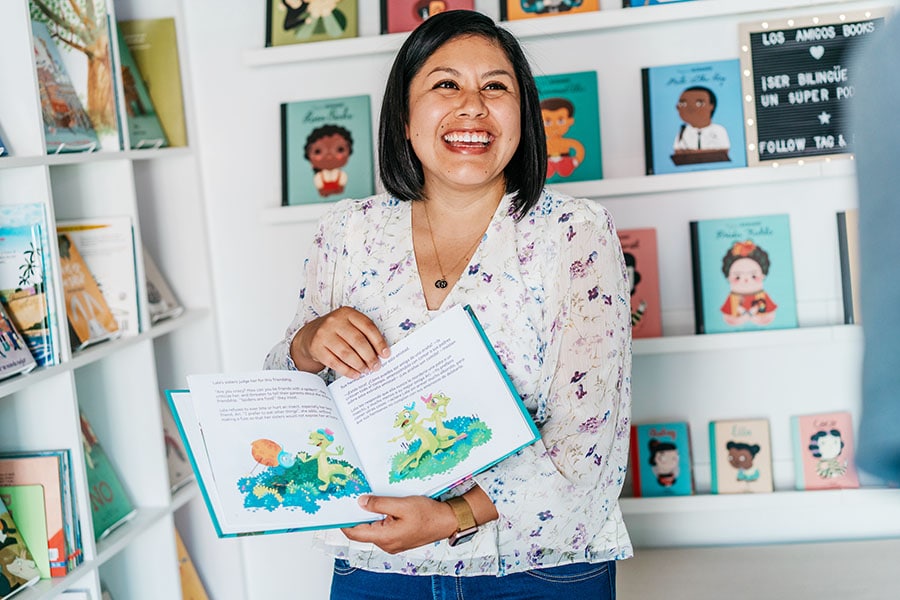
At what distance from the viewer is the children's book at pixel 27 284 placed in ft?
5.47

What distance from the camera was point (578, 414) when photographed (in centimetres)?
150

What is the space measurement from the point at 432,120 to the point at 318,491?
2.14 feet

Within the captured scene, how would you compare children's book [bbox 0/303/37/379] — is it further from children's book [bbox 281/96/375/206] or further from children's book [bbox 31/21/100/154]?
children's book [bbox 281/96/375/206]

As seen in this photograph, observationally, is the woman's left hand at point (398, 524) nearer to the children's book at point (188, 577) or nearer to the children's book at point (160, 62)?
the children's book at point (188, 577)

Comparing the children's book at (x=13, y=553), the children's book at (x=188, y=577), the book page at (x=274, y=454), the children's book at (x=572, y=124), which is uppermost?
the children's book at (x=572, y=124)

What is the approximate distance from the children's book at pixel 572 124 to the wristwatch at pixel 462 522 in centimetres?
107

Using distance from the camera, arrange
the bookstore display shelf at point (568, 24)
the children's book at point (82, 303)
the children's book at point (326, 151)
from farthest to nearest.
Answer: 1. the children's book at point (326, 151)
2. the bookstore display shelf at point (568, 24)
3. the children's book at point (82, 303)

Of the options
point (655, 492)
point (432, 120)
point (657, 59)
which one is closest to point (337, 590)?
point (432, 120)

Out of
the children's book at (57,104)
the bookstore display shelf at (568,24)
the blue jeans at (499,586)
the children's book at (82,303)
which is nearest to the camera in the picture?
the blue jeans at (499,586)

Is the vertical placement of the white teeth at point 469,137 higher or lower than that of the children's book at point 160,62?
lower

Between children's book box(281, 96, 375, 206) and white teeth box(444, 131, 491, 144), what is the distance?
801mm

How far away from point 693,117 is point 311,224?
976 mm

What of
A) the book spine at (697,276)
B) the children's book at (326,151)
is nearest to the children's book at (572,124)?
the book spine at (697,276)

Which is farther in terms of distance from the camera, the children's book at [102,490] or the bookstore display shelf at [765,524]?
the bookstore display shelf at [765,524]
